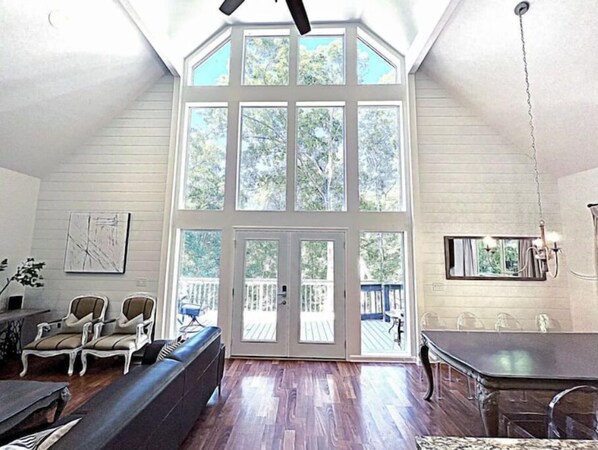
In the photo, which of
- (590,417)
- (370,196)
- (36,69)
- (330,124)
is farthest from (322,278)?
(36,69)

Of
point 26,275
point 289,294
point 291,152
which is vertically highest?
point 291,152

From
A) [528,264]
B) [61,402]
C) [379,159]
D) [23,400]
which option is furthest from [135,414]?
[528,264]

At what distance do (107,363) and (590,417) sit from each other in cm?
518

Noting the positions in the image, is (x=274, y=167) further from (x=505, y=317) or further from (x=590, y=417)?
(x=590, y=417)

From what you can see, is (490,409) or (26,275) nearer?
(490,409)

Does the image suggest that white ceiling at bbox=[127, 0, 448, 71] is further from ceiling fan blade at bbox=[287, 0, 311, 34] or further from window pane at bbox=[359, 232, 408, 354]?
window pane at bbox=[359, 232, 408, 354]

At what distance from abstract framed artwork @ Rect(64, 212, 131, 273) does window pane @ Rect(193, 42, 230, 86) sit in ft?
8.62

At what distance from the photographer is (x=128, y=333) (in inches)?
182

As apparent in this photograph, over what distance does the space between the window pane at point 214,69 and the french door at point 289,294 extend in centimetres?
272

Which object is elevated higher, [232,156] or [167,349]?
[232,156]

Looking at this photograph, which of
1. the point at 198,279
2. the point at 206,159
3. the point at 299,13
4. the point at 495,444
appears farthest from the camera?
the point at 206,159

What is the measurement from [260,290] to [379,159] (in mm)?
2876

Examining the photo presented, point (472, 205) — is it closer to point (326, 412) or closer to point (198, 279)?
point (326, 412)

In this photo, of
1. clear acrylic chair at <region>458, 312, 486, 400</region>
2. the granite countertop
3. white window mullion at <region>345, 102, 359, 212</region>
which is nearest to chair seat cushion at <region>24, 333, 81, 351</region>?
white window mullion at <region>345, 102, 359, 212</region>
